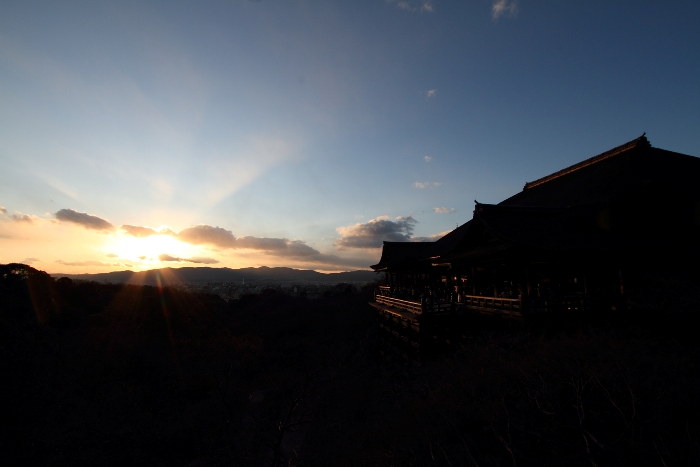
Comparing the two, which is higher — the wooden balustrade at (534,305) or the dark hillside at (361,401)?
the wooden balustrade at (534,305)

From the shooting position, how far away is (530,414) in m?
7.36

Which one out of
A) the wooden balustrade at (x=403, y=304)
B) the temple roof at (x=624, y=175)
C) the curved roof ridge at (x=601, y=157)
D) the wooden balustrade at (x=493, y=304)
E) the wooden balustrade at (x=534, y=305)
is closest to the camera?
the wooden balustrade at (x=534, y=305)

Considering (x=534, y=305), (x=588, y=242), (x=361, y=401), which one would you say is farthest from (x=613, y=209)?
(x=361, y=401)

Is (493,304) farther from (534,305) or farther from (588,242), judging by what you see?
(588,242)

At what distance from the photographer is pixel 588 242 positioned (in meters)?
12.8

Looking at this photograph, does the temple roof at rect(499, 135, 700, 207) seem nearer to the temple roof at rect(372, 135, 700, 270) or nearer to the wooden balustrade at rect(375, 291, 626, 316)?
the temple roof at rect(372, 135, 700, 270)

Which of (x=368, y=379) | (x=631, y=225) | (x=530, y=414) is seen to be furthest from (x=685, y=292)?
(x=368, y=379)

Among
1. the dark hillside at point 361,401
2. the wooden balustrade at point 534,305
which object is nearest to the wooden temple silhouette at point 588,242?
the wooden balustrade at point 534,305

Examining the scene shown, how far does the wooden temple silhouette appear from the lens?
12.1m

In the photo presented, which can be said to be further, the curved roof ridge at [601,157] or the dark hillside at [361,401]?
the curved roof ridge at [601,157]

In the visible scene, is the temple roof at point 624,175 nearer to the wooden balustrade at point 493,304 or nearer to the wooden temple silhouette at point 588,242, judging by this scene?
the wooden temple silhouette at point 588,242

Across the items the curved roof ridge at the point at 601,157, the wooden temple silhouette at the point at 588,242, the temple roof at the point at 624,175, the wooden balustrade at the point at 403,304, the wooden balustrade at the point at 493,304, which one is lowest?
the wooden balustrade at the point at 403,304

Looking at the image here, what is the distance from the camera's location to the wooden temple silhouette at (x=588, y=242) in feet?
39.5

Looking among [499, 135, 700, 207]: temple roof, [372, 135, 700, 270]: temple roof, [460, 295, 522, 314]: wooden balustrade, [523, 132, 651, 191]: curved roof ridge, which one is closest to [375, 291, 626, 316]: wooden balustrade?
[460, 295, 522, 314]: wooden balustrade
